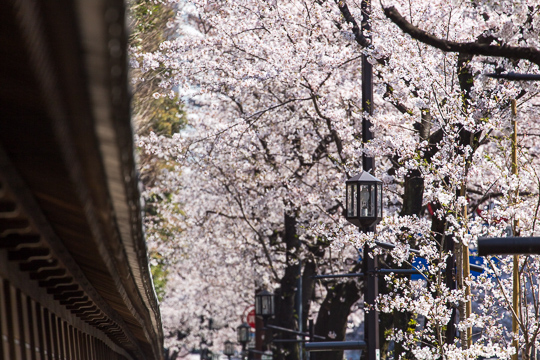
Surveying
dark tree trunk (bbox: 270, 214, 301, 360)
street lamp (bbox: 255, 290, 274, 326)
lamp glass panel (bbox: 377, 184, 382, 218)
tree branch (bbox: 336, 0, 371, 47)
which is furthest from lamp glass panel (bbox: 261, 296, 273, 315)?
lamp glass panel (bbox: 377, 184, 382, 218)

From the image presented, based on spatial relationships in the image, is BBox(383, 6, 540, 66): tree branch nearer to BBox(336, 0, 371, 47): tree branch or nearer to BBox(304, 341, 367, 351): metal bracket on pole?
BBox(304, 341, 367, 351): metal bracket on pole

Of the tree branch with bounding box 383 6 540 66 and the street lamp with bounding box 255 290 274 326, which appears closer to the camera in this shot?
the tree branch with bounding box 383 6 540 66

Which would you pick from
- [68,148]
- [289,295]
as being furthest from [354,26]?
[68,148]

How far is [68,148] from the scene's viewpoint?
225cm

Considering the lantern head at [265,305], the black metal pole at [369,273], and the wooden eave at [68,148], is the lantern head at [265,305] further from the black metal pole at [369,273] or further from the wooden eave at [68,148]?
the wooden eave at [68,148]

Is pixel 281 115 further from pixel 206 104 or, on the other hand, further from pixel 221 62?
pixel 206 104

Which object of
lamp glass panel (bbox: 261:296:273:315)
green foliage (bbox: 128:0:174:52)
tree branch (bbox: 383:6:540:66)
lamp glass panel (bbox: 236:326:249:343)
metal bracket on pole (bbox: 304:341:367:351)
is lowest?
metal bracket on pole (bbox: 304:341:367:351)

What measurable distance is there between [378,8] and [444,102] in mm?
2391

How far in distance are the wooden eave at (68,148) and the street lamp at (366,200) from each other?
16.9 ft

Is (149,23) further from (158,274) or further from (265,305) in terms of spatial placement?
(158,274)

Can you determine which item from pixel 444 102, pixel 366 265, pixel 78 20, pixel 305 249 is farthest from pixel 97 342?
pixel 305 249

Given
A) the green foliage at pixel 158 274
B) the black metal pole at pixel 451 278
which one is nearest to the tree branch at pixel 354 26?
the black metal pole at pixel 451 278

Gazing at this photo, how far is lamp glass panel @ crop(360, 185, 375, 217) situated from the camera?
10.5 meters

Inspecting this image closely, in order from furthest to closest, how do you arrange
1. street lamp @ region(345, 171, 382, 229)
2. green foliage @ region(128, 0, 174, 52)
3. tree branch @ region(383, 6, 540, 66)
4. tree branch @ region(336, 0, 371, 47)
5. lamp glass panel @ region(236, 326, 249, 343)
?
lamp glass panel @ region(236, 326, 249, 343) < green foliage @ region(128, 0, 174, 52) < tree branch @ region(336, 0, 371, 47) < street lamp @ region(345, 171, 382, 229) < tree branch @ region(383, 6, 540, 66)
